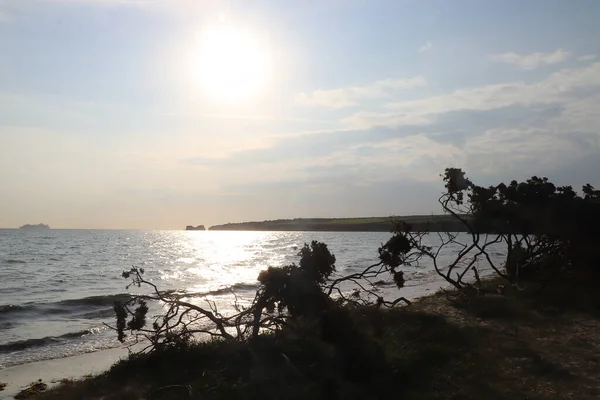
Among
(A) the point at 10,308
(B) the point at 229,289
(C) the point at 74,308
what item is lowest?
(B) the point at 229,289

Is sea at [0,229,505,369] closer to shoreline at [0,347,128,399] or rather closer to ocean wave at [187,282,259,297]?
ocean wave at [187,282,259,297]

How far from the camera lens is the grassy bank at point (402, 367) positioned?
988 cm

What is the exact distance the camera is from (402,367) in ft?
36.0

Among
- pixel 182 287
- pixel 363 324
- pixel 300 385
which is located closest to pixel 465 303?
pixel 363 324

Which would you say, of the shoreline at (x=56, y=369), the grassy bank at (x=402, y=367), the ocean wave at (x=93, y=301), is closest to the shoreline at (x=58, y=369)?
the shoreline at (x=56, y=369)

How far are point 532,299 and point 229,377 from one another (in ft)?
39.1

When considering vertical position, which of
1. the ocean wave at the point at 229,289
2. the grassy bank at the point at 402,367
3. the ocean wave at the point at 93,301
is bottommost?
the ocean wave at the point at 229,289

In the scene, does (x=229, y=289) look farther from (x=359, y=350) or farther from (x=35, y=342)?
(x=359, y=350)

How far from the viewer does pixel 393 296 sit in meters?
28.9

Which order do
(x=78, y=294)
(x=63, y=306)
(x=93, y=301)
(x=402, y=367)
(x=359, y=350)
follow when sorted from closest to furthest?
(x=402, y=367) < (x=359, y=350) < (x=63, y=306) < (x=93, y=301) < (x=78, y=294)

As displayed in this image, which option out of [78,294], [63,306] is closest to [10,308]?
[63,306]

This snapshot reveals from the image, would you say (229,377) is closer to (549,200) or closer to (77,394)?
(77,394)

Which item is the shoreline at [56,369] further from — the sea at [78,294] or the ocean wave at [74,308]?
the ocean wave at [74,308]

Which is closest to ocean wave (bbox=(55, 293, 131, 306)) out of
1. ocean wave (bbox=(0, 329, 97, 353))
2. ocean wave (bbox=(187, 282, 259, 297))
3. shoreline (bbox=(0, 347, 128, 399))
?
ocean wave (bbox=(187, 282, 259, 297))
